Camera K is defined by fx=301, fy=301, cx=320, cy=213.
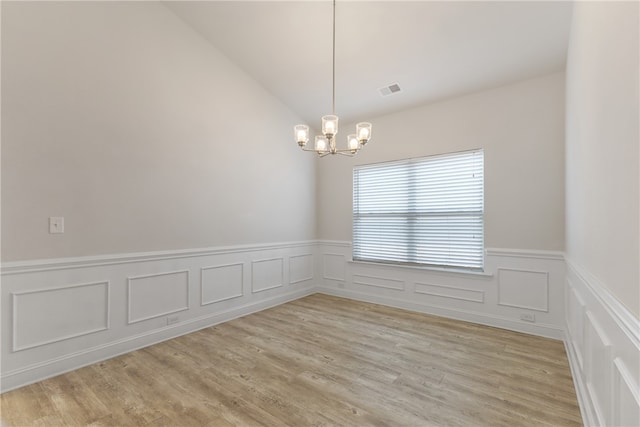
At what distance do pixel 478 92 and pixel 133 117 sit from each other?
13.4ft

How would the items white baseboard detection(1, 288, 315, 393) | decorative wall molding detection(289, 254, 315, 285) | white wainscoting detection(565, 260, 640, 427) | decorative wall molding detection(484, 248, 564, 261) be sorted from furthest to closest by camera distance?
decorative wall molding detection(289, 254, 315, 285), decorative wall molding detection(484, 248, 564, 261), white baseboard detection(1, 288, 315, 393), white wainscoting detection(565, 260, 640, 427)

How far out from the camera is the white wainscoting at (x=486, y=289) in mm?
3430

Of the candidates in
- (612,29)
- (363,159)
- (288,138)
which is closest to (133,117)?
(288,138)

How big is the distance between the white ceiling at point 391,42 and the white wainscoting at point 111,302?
2.60 meters

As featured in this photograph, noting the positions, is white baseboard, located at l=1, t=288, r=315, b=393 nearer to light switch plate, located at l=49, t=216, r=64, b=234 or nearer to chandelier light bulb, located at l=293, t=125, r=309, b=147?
light switch plate, located at l=49, t=216, r=64, b=234

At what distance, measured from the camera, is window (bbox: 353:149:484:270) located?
3977 mm

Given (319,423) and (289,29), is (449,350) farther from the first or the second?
(289,29)

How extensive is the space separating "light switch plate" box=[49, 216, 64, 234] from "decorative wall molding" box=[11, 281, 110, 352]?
0.50 meters

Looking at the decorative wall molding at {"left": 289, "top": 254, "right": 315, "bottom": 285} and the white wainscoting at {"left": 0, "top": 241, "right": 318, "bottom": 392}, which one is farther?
the decorative wall molding at {"left": 289, "top": 254, "right": 315, "bottom": 285}

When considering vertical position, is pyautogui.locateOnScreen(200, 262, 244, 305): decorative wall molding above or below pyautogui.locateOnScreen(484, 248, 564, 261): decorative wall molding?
below

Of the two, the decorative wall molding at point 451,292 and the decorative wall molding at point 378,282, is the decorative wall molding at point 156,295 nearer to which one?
the decorative wall molding at point 378,282

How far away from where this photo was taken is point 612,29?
1.39m

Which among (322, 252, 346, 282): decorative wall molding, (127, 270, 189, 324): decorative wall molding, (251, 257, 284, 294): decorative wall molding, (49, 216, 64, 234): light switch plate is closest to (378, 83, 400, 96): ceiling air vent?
(322, 252, 346, 282): decorative wall molding

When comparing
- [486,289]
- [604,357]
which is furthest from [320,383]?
[486,289]
